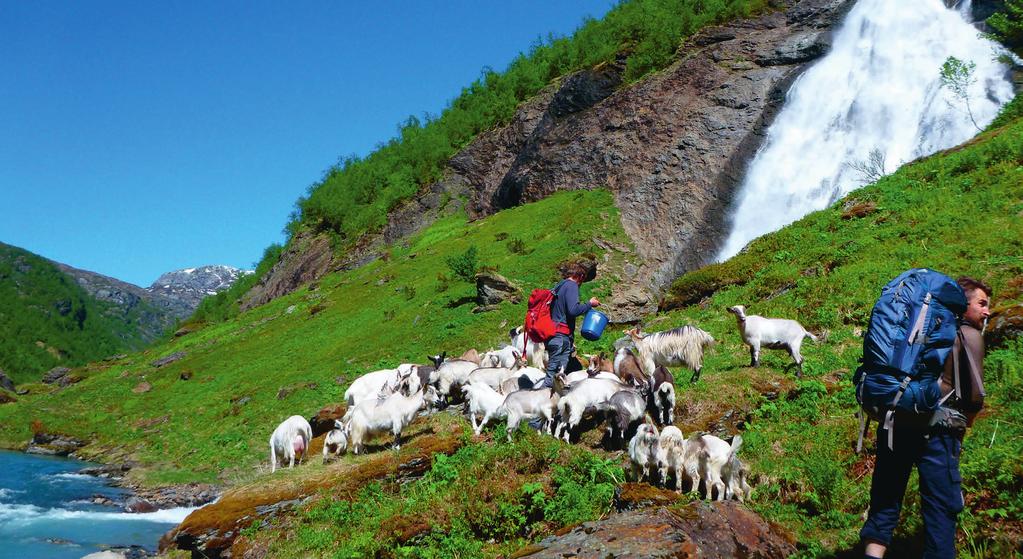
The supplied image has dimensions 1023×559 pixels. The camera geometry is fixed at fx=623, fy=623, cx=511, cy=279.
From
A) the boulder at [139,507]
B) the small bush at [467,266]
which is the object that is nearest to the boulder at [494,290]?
the small bush at [467,266]

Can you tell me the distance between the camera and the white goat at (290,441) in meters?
16.0

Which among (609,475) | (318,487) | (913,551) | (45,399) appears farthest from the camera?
(45,399)

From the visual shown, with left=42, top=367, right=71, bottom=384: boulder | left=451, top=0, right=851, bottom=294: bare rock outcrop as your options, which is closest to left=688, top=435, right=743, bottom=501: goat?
left=451, top=0, right=851, bottom=294: bare rock outcrop

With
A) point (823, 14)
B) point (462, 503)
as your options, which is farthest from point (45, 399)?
point (823, 14)

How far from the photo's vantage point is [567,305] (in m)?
12.0

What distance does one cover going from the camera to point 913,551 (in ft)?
20.0

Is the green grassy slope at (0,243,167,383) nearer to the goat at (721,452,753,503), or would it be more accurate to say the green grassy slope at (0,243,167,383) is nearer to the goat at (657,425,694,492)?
the goat at (657,425,694,492)

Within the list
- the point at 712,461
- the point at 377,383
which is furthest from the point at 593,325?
the point at 377,383

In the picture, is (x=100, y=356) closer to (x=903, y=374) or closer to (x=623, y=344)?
(x=623, y=344)

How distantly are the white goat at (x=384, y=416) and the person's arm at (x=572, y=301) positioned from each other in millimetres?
4233

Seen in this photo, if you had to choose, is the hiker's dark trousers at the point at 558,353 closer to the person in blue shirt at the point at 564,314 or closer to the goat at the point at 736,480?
the person in blue shirt at the point at 564,314

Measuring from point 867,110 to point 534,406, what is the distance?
39573 mm

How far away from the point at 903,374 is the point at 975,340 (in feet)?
2.49

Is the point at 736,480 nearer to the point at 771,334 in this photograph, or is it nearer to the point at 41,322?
the point at 771,334
